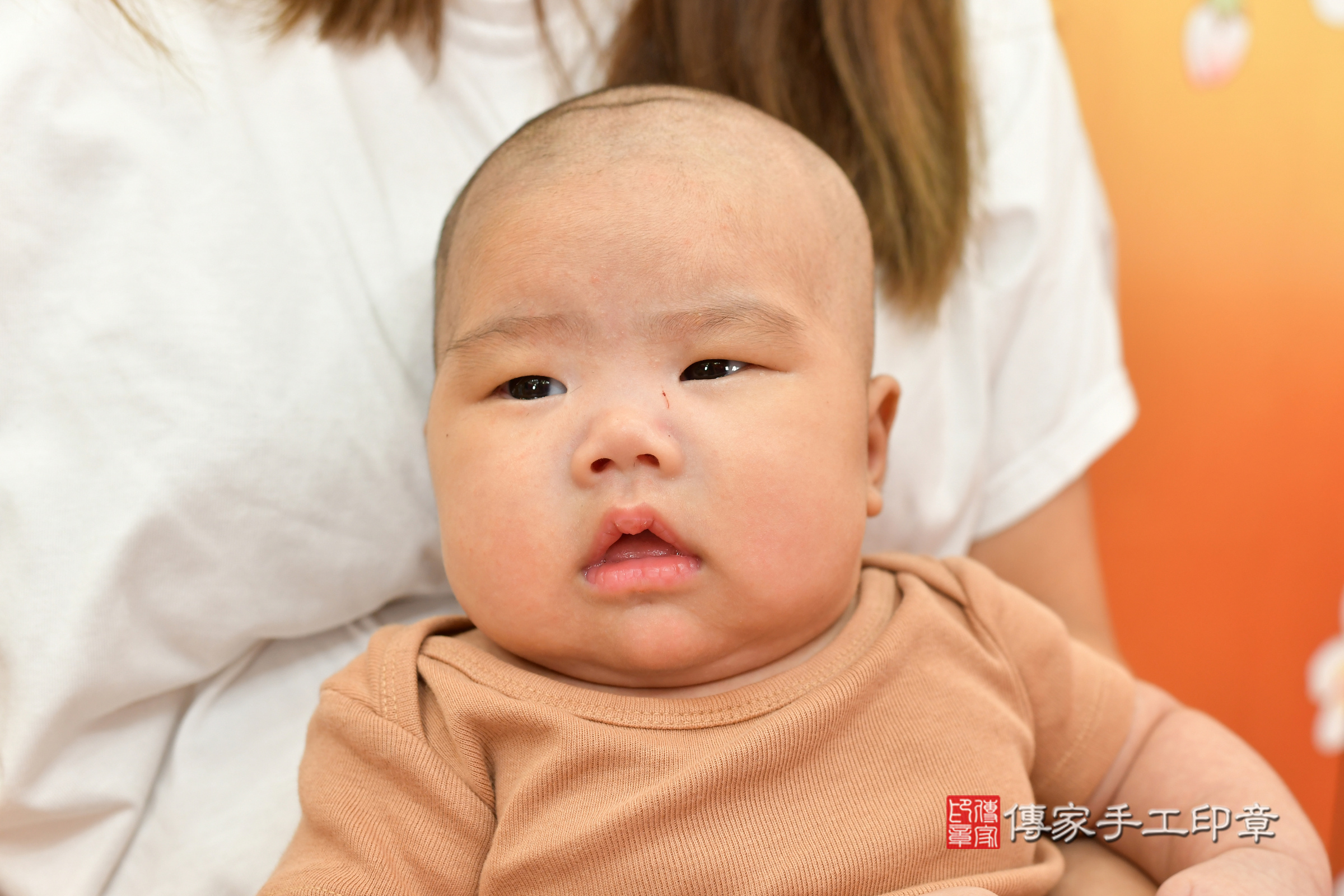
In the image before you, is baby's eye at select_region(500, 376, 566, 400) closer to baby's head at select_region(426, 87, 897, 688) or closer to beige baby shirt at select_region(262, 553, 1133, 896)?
baby's head at select_region(426, 87, 897, 688)

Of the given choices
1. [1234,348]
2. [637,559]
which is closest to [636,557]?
[637,559]

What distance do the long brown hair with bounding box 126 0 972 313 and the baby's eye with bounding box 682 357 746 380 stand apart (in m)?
0.40

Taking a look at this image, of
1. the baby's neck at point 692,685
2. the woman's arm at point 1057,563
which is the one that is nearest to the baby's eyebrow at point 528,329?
the baby's neck at point 692,685

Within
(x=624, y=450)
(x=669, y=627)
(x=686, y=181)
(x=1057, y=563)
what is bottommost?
(x=1057, y=563)

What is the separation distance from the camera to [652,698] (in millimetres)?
852

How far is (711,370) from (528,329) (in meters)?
0.16

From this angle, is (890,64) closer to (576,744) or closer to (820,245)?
(820,245)

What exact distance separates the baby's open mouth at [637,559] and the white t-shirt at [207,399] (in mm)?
334

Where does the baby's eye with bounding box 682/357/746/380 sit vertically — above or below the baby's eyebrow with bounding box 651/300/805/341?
below

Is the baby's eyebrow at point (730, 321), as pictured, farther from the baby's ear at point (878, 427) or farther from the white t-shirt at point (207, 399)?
the white t-shirt at point (207, 399)

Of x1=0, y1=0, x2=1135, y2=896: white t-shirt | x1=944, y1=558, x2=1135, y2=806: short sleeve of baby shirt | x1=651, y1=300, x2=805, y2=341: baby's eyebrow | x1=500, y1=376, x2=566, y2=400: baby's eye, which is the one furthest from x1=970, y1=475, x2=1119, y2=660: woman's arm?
x1=500, y1=376, x2=566, y2=400: baby's eye

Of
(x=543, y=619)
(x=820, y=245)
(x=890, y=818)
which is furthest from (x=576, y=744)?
(x=820, y=245)

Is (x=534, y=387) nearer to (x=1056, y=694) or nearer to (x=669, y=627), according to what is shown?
(x=669, y=627)

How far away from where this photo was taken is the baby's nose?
79 cm
